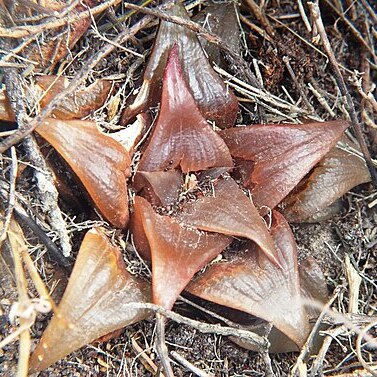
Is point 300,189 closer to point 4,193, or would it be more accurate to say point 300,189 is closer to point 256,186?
point 256,186

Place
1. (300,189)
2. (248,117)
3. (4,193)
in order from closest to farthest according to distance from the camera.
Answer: (4,193), (300,189), (248,117)

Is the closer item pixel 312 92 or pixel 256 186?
pixel 256 186

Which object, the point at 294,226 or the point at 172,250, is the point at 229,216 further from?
the point at 294,226

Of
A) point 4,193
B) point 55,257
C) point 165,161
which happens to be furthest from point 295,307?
point 4,193

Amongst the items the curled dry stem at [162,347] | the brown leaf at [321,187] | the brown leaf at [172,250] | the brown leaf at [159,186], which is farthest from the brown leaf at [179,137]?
the curled dry stem at [162,347]

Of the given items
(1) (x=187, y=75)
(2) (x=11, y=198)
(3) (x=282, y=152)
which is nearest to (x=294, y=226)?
(3) (x=282, y=152)
